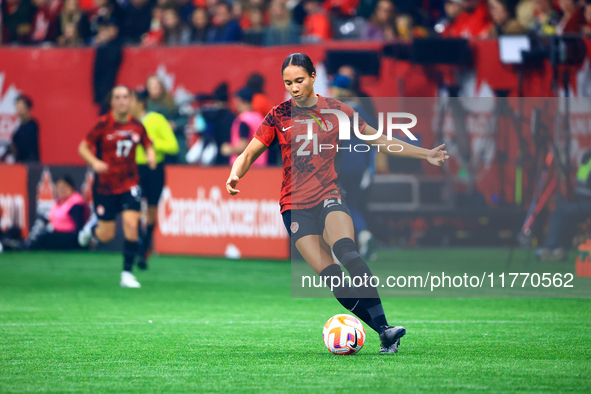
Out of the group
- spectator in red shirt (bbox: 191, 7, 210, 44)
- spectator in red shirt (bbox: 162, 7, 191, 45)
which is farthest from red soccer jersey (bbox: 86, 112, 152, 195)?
spectator in red shirt (bbox: 162, 7, 191, 45)

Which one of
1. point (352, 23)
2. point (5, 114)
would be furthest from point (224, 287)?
point (5, 114)

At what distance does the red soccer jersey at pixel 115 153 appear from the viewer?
33.9 feet

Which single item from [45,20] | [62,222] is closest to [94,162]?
[62,222]

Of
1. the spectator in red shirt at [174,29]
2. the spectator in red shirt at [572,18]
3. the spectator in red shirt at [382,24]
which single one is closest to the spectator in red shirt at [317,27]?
the spectator in red shirt at [382,24]

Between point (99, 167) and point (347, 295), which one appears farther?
point (99, 167)

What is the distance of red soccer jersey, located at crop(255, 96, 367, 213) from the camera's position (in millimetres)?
6152

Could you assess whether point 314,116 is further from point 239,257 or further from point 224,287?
point 239,257

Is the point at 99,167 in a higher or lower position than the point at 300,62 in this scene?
lower

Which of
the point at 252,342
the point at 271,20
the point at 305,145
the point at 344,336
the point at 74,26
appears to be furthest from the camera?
the point at 74,26

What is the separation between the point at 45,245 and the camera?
14.4m

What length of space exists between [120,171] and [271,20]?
6.72 m

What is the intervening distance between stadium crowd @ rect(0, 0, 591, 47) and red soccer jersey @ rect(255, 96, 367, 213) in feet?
29.6

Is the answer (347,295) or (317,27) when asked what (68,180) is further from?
(347,295)

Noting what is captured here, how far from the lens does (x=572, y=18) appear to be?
46.6ft
